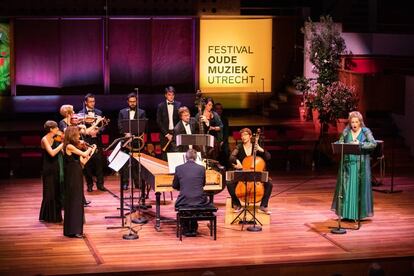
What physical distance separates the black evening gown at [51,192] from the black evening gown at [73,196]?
30.5 inches

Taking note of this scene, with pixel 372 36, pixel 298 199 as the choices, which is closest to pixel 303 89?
pixel 372 36

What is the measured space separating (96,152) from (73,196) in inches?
103

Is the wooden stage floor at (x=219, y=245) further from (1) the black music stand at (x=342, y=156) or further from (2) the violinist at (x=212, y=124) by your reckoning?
(2) the violinist at (x=212, y=124)

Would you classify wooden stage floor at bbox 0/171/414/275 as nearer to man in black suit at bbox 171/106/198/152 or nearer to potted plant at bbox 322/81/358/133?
man in black suit at bbox 171/106/198/152

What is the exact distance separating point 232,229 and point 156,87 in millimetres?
7367

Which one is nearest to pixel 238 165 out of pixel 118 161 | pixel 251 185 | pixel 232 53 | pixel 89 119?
pixel 251 185

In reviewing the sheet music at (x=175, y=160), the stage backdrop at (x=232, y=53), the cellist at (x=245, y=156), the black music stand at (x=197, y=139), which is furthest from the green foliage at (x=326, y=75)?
the sheet music at (x=175, y=160)

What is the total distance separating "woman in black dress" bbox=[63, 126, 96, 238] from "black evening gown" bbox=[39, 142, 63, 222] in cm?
77

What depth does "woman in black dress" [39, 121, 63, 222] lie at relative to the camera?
36.3 ft

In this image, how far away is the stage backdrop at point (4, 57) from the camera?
1659 cm

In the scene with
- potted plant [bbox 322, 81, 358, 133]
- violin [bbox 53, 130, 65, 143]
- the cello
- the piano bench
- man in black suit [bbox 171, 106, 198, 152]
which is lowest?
the piano bench

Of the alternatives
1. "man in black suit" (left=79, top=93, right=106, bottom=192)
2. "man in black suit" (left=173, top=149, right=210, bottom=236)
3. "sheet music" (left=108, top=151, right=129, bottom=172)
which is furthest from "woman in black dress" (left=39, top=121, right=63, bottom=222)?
"man in black suit" (left=173, top=149, right=210, bottom=236)

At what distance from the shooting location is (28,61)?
16.9 metres

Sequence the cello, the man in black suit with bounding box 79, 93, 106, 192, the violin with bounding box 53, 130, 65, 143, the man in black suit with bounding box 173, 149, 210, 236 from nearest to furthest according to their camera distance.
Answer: the man in black suit with bounding box 173, 149, 210, 236 → the cello → the violin with bounding box 53, 130, 65, 143 → the man in black suit with bounding box 79, 93, 106, 192
